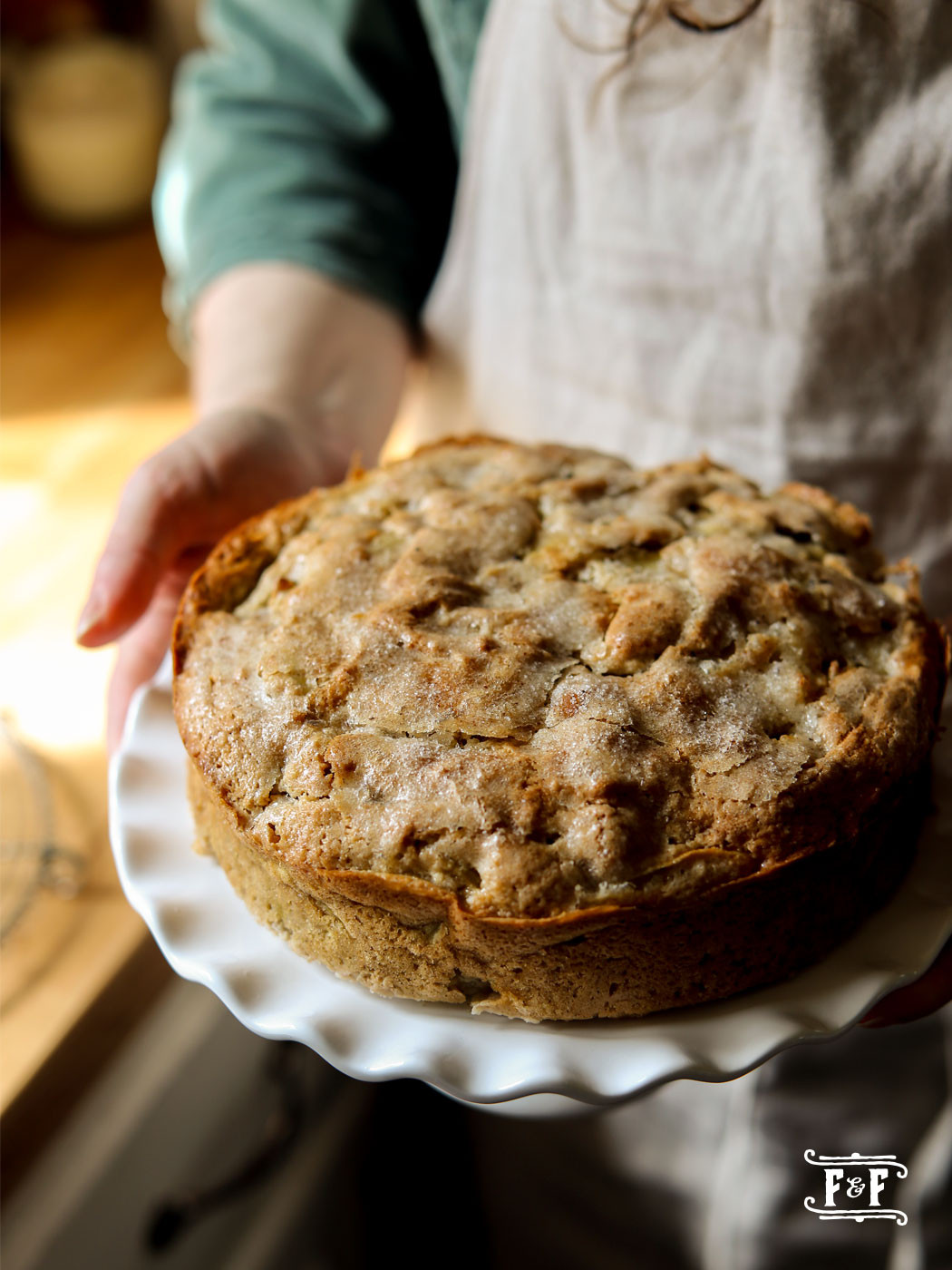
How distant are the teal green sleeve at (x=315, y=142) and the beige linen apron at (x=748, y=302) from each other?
123mm

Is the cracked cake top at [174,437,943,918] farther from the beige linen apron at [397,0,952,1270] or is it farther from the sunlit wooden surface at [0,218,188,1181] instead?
the sunlit wooden surface at [0,218,188,1181]

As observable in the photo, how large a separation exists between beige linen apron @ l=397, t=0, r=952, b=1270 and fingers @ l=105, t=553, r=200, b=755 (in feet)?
1.53

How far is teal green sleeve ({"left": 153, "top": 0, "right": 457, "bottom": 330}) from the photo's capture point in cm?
137

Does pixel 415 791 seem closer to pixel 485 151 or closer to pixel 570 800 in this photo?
pixel 570 800

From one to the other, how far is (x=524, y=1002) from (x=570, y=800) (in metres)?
0.14

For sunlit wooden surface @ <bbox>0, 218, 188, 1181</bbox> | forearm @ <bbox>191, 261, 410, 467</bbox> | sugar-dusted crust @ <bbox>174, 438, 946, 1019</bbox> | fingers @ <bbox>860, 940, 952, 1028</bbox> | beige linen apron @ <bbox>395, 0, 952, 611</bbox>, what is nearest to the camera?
sugar-dusted crust @ <bbox>174, 438, 946, 1019</bbox>

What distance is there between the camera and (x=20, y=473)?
184 cm

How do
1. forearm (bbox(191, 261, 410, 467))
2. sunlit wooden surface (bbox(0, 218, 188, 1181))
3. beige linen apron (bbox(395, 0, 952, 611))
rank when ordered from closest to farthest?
beige linen apron (bbox(395, 0, 952, 611)) < sunlit wooden surface (bbox(0, 218, 188, 1181)) < forearm (bbox(191, 261, 410, 467))

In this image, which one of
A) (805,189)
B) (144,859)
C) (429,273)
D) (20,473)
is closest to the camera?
(144,859)

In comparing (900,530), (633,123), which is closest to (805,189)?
(633,123)

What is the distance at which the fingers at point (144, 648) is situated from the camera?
112 centimetres

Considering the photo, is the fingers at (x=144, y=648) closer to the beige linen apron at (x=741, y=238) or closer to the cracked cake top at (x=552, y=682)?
the cracked cake top at (x=552, y=682)

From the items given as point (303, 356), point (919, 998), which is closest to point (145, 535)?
point (303, 356)

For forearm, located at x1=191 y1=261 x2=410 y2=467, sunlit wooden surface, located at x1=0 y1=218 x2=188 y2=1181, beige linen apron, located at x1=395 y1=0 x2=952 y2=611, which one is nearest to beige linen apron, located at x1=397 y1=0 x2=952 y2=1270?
beige linen apron, located at x1=395 y1=0 x2=952 y2=611
